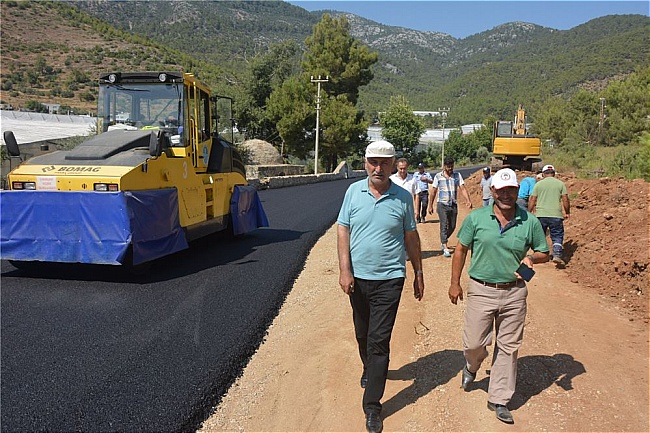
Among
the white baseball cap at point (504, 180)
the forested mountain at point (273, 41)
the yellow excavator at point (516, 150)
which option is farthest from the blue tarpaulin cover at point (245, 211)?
the forested mountain at point (273, 41)

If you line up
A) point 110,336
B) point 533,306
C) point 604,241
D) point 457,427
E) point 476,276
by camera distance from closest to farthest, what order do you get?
1. point 457,427
2. point 476,276
3. point 110,336
4. point 533,306
5. point 604,241

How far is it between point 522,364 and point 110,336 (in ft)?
12.2

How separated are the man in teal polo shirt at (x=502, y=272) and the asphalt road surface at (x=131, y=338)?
2.04 m

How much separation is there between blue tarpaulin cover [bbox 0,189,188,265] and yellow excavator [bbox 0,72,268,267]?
12mm

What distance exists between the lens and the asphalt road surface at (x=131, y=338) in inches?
152

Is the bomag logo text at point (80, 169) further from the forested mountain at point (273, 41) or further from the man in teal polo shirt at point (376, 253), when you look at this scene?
the forested mountain at point (273, 41)

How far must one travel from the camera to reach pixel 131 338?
17.3ft

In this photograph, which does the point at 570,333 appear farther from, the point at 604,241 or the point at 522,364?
the point at 604,241

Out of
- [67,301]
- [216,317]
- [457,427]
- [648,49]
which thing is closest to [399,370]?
[457,427]

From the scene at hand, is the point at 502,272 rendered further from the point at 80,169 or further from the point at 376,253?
the point at 80,169

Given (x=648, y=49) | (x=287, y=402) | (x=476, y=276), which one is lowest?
(x=287, y=402)

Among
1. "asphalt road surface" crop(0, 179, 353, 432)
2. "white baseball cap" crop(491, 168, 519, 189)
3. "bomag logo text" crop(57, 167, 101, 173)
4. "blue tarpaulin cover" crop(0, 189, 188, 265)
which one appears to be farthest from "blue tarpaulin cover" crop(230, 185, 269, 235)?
"white baseball cap" crop(491, 168, 519, 189)

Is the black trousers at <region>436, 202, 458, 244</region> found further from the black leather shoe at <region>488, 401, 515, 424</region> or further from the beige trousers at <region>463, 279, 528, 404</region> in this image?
the black leather shoe at <region>488, 401, 515, 424</region>

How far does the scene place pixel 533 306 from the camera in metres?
7.03
